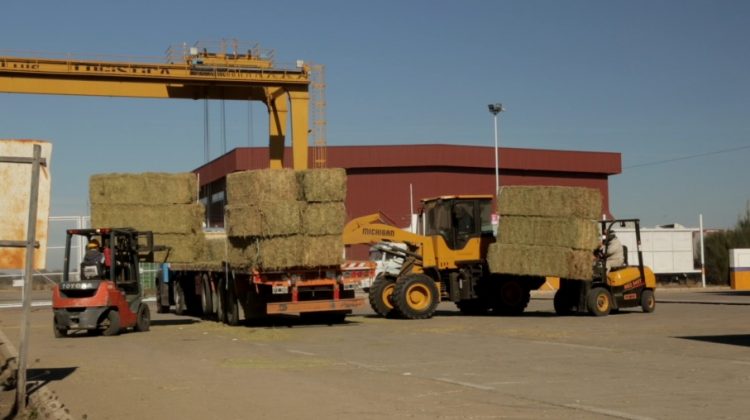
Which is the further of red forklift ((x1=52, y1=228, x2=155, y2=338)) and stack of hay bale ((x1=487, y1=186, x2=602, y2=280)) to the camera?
stack of hay bale ((x1=487, y1=186, x2=602, y2=280))

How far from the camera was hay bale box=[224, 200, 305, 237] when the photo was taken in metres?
21.2

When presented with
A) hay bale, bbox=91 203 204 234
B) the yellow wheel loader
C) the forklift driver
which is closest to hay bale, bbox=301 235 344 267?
the yellow wheel loader

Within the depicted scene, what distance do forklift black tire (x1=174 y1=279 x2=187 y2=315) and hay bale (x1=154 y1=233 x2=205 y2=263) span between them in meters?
1.03

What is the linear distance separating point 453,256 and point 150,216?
29.1ft

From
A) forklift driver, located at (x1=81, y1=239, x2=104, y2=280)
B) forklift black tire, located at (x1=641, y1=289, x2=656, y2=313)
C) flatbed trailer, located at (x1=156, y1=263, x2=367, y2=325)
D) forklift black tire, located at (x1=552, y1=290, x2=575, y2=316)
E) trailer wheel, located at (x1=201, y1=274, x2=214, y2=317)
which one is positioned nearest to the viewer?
forklift driver, located at (x1=81, y1=239, x2=104, y2=280)

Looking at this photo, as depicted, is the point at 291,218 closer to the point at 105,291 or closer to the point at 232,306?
the point at 232,306

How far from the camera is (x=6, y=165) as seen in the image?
980 cm

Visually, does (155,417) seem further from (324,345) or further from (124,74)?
(124,74)

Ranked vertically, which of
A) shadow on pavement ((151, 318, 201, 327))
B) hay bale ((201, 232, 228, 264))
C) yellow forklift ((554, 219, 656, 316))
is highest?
hay bale ((201, 232, 228, 264))

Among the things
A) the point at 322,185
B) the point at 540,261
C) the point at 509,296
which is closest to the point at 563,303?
the point at 509,296

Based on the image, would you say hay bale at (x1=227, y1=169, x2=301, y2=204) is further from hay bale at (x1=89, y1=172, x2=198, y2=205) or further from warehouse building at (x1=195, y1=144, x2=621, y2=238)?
warehouse building at (x1=195, y1=144, x2=621, y2=238)

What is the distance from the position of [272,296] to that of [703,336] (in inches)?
383

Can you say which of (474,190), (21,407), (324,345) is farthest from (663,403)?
(474,190)

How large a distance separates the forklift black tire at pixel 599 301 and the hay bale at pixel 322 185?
273 inches
